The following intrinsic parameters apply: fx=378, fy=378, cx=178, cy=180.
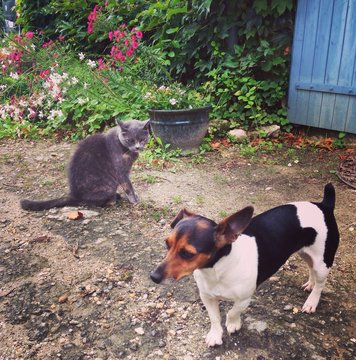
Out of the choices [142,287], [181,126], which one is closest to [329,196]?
[142,287]

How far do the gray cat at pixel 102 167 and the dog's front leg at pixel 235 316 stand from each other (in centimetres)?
200

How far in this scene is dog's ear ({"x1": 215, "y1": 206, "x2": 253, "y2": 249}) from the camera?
175 centimetres

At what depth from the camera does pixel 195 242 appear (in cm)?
175

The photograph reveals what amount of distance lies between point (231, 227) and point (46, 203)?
262 centimetres

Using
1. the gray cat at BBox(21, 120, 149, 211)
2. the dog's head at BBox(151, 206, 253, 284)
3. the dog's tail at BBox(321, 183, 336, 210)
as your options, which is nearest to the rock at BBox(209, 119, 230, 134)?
the gray cat at BBox(21, 120, 149, 211)

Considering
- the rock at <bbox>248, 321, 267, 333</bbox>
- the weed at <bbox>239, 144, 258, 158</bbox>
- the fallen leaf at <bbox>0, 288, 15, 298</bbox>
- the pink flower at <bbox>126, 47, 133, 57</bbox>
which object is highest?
the pink flower at <bbox>126, 47, 133, 57</bbox>

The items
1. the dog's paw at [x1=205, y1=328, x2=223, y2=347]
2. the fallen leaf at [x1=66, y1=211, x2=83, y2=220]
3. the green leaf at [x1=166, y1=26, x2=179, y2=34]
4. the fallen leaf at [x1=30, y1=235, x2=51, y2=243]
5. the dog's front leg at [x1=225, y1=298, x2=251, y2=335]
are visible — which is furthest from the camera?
the green leaf at [x1=166, y1=26, x2=179, y2=34]

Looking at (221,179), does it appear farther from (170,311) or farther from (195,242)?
(195,242)

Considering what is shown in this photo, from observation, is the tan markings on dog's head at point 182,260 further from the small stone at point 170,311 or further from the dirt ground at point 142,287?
the small stone at point 170,311

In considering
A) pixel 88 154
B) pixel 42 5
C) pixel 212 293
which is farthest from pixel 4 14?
pixel 212 293

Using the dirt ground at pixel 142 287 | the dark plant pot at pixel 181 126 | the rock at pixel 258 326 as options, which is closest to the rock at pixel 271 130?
the dark plant pot at pixel 181 126

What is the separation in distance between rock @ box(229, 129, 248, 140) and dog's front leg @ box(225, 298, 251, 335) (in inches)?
148

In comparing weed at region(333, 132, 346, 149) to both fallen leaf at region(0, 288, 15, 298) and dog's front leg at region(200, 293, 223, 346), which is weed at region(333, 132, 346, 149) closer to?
dog's front leg at region(200, 293, 223, 346)

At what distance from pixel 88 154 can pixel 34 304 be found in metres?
1.73
